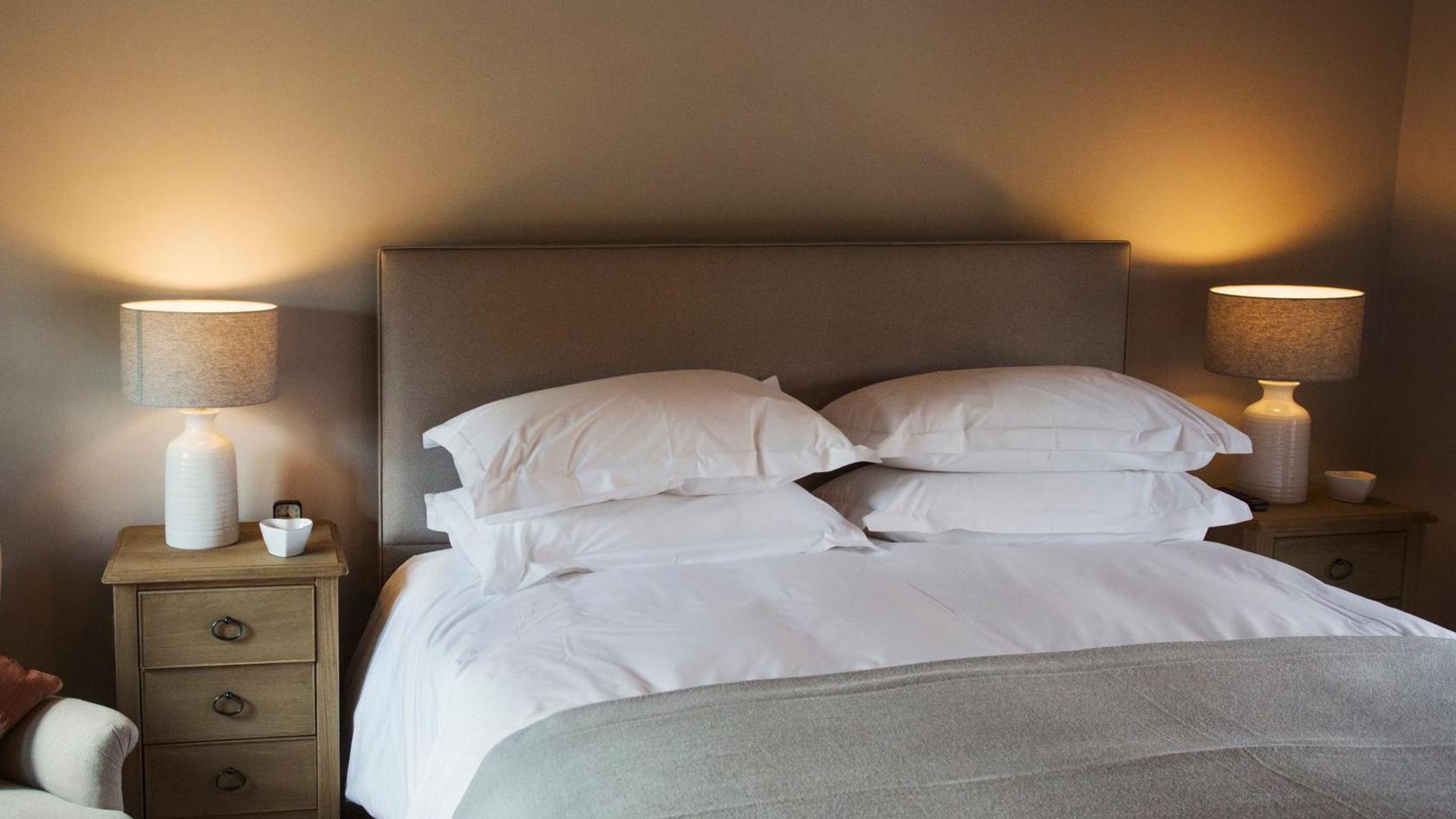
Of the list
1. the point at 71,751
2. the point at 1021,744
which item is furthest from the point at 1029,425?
the point at 71,751

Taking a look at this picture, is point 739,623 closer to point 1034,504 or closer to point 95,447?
point 1034,504

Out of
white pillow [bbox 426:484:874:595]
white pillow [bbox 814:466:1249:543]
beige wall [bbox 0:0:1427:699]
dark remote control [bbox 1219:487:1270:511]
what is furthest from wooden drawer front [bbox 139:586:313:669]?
dark remote control [bbox 1219:487:1270:511]

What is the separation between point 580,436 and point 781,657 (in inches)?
28.0

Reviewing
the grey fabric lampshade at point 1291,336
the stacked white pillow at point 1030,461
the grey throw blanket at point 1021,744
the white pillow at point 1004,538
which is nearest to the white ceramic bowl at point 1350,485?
the grey fabric lampshade at point 1291,336

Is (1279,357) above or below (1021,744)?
above

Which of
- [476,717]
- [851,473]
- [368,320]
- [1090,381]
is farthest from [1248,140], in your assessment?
[476,717]

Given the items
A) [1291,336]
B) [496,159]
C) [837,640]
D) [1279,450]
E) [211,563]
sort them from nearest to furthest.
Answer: [837,640] < [211,563] < [496,159] < [1291,336] < [1279,450]

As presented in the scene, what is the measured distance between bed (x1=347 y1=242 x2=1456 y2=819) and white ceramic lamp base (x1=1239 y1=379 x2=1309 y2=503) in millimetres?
405

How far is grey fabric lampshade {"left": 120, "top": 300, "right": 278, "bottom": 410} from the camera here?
245 centimetres

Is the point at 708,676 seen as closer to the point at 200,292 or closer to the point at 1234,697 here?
the point at 1234,697

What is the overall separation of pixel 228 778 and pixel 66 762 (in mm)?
598

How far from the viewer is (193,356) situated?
2.46 m

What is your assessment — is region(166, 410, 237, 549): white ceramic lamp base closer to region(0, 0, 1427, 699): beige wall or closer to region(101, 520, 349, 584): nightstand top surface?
region(101, 520, 349, 584): nightstand top surface

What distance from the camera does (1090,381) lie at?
113 inches
